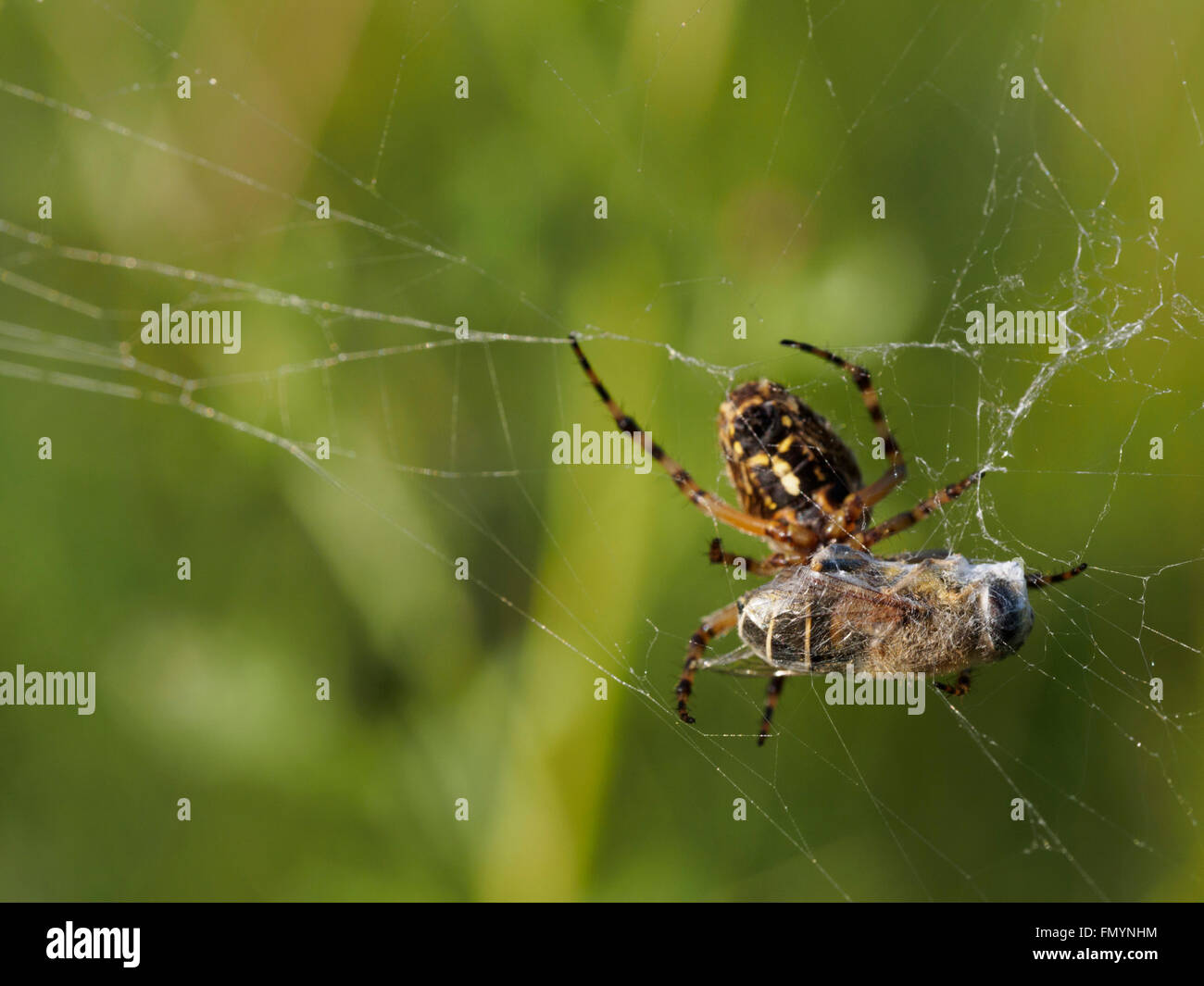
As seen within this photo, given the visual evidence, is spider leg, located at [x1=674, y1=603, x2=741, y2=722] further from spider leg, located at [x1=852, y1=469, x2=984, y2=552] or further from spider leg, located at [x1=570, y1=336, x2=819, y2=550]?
spider leg, located at [x1=852, y1=469, x2=984, y2=552]

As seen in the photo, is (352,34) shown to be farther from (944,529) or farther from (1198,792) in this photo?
(1198,792)

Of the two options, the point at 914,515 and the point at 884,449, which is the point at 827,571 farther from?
the point at 884,449

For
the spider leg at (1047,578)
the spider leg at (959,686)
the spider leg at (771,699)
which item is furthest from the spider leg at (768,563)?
the spider leg at (1047,578)

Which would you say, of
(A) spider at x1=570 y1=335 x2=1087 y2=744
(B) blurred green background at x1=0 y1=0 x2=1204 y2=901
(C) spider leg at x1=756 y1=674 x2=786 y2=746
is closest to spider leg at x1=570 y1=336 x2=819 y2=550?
(A) spider at x1=570 y1=335 x2=1087 y2=744

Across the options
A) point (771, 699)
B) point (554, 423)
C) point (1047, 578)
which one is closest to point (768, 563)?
point (771, 699)

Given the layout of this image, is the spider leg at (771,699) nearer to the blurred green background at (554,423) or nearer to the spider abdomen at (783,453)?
the blurred green background at (554,423)
